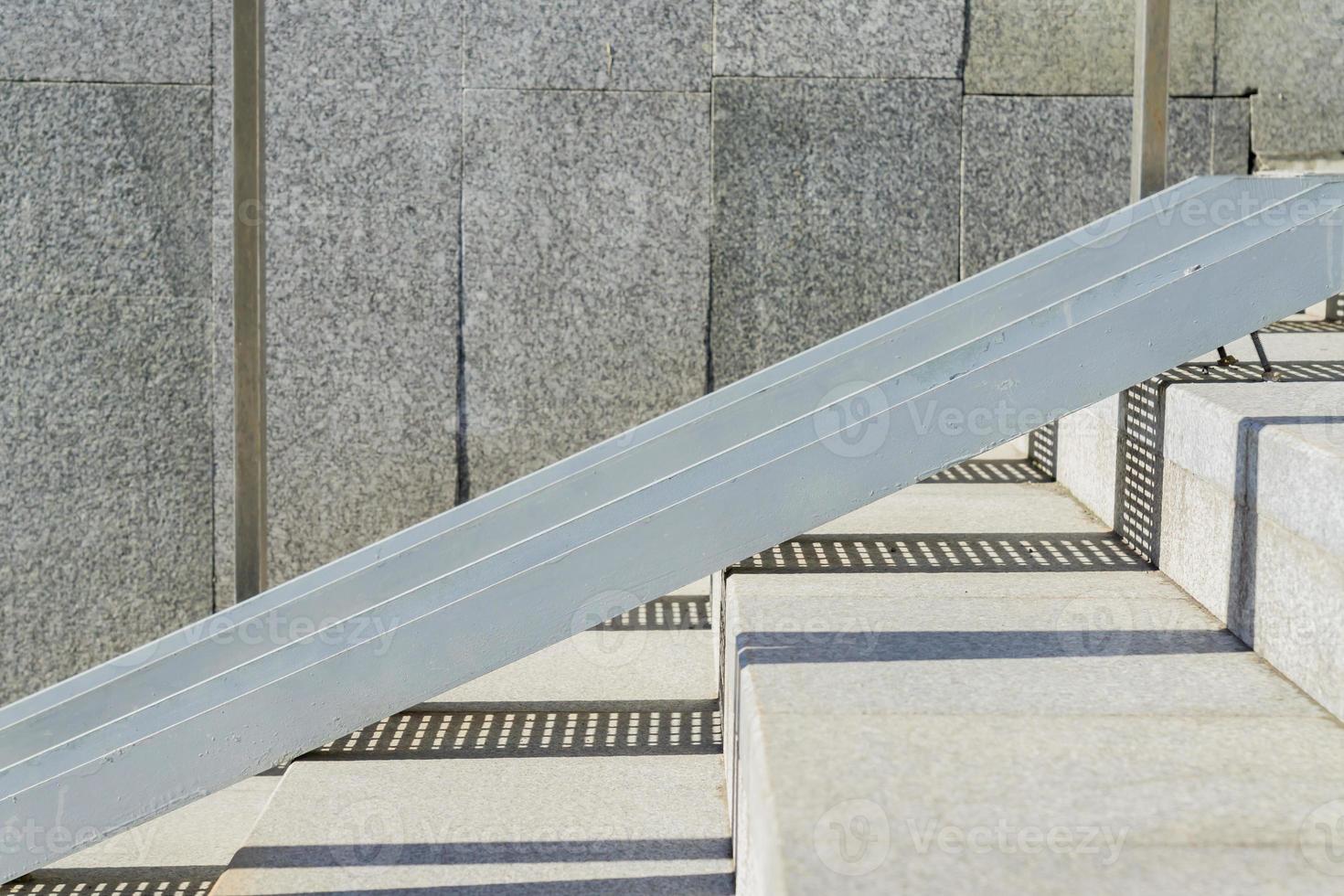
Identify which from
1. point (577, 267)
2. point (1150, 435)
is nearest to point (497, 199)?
point (577, 267)

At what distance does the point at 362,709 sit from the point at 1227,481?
1671mm

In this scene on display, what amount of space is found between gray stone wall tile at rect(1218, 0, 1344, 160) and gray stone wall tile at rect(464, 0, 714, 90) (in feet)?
7.11

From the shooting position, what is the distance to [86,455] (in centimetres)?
525

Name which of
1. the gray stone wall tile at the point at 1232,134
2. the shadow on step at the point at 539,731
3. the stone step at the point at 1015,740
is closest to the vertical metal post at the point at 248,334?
the shadow on step at the point at 539,731

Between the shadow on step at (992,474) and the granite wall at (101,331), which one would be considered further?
the granite wall at (101,331)

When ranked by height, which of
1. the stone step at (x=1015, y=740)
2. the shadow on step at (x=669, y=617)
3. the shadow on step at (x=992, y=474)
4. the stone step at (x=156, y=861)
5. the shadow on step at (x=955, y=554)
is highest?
the shadow on step at (x=992, y=474)

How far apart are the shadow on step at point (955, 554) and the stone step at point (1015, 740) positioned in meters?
0.03

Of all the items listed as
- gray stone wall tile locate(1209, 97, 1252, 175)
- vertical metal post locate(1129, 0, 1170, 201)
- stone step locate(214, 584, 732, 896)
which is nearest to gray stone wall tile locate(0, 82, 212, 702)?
stone step locate(214, 584, 732, 896)

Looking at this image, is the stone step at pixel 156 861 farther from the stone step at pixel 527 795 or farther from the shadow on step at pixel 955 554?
the shadow on step at pixel 955 554

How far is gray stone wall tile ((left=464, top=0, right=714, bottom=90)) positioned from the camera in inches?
200

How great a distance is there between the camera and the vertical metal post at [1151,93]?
2918mm

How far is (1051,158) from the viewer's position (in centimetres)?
520

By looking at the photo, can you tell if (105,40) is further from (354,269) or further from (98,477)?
(98,477)

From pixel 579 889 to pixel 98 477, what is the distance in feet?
12.1
